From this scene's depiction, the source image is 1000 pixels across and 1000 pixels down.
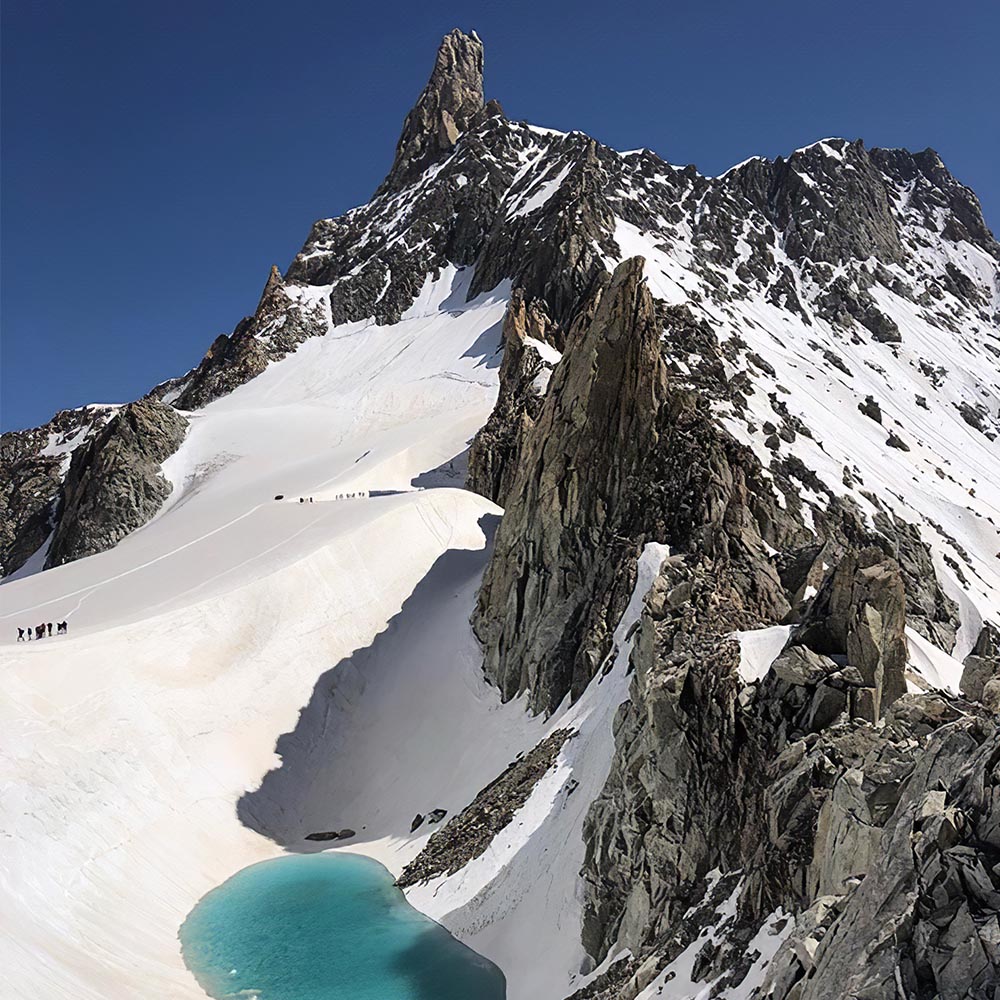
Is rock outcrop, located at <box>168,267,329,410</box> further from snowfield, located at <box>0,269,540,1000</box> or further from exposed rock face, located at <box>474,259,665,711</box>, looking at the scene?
exposed rock face, located at <box>474,259,665,711</box>

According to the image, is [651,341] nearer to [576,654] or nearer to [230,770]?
[576,654]

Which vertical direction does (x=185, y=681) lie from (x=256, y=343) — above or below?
below

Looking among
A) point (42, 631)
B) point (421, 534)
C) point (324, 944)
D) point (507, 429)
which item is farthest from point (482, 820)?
point (507, 429)

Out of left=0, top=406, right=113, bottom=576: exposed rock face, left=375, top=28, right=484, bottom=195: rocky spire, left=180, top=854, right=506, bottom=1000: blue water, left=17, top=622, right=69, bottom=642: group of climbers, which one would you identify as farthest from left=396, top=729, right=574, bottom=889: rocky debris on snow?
left=375, top=28, right=484, bottom=195: rocky spire

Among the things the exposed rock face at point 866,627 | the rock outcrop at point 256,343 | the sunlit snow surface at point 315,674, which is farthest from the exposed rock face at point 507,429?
the rock outcrop at point 256,343

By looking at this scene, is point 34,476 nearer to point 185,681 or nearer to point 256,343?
point 256,343

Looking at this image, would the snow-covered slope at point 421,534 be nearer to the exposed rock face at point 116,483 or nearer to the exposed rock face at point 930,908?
the exposed rock face at point 116,483

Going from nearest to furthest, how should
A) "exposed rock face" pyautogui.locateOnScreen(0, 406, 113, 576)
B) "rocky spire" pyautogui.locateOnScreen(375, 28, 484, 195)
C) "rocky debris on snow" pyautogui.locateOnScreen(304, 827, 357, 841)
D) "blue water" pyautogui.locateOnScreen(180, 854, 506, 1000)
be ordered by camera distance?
"blue water" pyautogui.locateOnScreen(180, 854, 506, 1000) < "rocky debris on snow" pyautogui.locateOnScreen(304, 827, 357, 841) < "exposed rock face" pyautogui.locateOnScreen(0, 406, 113, 576) < "rocky spire" pyautogui.locateOnScreen(375, 28, 484, 195)
